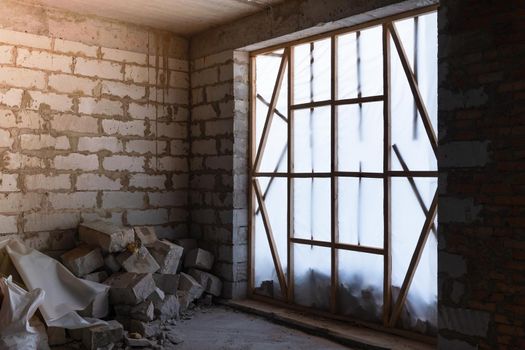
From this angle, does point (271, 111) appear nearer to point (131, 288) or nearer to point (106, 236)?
point (106, 236)

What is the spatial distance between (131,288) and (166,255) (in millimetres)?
Answer: 729

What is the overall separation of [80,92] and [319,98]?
2.52 meters

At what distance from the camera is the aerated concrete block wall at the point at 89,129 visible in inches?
207

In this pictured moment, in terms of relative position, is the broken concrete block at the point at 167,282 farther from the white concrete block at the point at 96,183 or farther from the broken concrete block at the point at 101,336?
the white concrete block at the point at 96,183

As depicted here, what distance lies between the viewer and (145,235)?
571 centimetres

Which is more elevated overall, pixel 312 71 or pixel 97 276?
pixel 312 71

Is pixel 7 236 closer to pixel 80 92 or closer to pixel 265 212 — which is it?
pixel 80 92

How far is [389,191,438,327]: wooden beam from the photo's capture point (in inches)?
169

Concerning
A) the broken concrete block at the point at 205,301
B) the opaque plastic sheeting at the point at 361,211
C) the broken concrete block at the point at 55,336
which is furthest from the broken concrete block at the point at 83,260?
the opaque plastic sheeting at the point at 361,211

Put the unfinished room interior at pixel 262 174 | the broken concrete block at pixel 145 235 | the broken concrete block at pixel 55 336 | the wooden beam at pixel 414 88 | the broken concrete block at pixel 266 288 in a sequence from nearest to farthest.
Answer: the unfinished room interior at pixel 262 174
the wooden beam at pixel 414 88
the broken concrete block at pixel 55 336
the broken concrete block at pixel 145 235
the broken concrete block at pixel 266 288

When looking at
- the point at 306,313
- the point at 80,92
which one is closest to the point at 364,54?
the point at 306,313

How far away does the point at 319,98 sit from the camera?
17.2ft

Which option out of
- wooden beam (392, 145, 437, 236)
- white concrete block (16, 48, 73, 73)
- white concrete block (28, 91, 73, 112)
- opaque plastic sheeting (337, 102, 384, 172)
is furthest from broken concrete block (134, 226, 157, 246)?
wooden beam (392, 145, 437, 236)

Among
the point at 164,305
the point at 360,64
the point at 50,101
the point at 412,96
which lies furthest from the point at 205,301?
the point at 412,96
